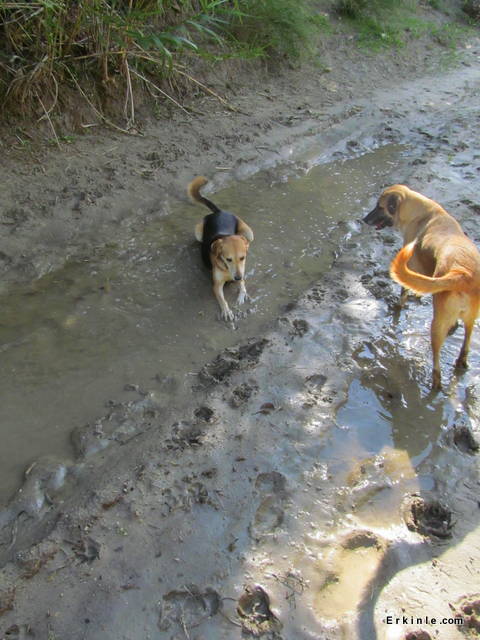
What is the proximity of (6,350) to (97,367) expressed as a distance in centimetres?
66

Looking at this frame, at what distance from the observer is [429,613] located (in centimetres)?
229

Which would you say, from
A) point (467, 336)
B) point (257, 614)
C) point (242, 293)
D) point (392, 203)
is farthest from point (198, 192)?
point (257, 614)

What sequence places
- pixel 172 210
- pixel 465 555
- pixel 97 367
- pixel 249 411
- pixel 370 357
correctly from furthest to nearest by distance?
pixel 172 210 → pixel 370 357 → pixel 97 367 → pixel 249 411 → pixel 465 555

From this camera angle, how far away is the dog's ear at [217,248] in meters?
4.31

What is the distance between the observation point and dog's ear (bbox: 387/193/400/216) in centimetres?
461

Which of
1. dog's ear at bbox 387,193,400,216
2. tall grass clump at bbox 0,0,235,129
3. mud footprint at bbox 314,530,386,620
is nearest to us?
mud footprint at bbox 314,530,386,620

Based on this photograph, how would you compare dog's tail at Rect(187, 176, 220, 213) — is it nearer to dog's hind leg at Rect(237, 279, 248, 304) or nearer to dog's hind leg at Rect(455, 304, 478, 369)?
dog's hind leg at Rect(237, 279, 248, 304)

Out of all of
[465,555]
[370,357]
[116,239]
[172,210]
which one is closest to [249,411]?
[370,357]

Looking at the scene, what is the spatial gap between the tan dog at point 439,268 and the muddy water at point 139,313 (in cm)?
95

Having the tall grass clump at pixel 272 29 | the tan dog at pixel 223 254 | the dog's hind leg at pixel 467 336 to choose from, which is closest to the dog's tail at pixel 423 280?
the dog's hind leg at pixel 467 336

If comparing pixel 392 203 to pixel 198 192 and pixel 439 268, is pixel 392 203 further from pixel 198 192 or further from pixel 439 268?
pixel 198 192

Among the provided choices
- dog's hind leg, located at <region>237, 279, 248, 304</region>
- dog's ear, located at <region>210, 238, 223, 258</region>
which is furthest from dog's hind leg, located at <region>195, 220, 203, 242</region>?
dog's hind leg, located at <region>237, 279, 248, 304</region>

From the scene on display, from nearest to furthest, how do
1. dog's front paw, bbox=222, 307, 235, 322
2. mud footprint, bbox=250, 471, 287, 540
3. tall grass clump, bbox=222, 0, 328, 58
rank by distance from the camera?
mud footprint, bbox=250, 471, 287, 540, dog's front paw, bbox=222, 307, 235, 322, tall grass clump, bbox=222, 0, 328, 58

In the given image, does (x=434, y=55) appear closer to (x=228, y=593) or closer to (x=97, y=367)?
(x=97, y=367)
